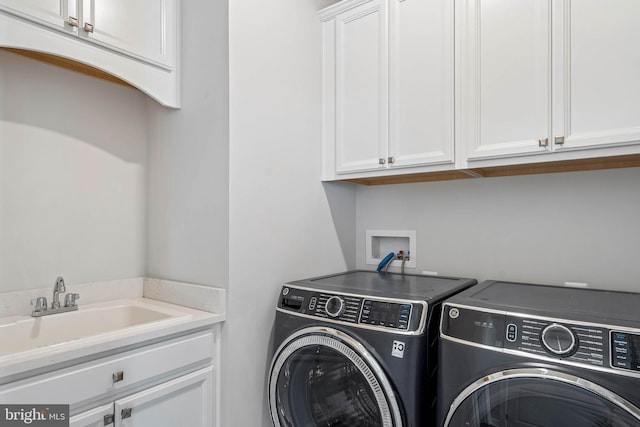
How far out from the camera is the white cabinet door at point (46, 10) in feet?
4.09

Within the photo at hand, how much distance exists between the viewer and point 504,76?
4.94 feet

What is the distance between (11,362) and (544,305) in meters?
1.62

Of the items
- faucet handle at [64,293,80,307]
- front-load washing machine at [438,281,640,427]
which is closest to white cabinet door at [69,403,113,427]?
faucet handle at [64,293,80,307]

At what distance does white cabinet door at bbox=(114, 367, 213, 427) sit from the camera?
128 centimetres

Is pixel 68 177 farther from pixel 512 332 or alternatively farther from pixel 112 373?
pixel 512 332

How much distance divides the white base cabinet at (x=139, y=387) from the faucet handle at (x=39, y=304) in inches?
18.7

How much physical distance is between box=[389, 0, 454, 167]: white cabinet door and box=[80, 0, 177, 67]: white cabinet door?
3.47ft

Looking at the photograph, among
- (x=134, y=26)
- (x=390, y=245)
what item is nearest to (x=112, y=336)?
(x=134, y=26)

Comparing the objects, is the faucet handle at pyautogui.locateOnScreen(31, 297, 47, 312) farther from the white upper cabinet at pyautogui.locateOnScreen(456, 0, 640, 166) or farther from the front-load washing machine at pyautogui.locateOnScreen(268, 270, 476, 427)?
the white upper cabinet at pyautogui.locateOnScreen(456, 0, 640, 166)

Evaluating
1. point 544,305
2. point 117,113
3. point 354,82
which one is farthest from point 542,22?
point 117,113

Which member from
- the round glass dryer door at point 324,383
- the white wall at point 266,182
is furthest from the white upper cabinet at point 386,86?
the round glass dryer door at point 324,383

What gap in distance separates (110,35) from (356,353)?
1582 millimetres

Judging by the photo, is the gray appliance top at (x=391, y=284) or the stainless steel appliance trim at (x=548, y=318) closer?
the stainless steel appliance trim at (x=548, y=318)

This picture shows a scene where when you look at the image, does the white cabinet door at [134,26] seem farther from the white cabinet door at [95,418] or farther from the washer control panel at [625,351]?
the washer control panel at [625,351]
